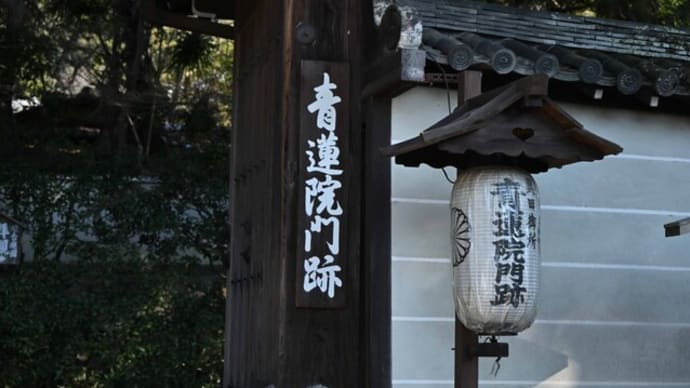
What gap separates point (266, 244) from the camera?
283 inches

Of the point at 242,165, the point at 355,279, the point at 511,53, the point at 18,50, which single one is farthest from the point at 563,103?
the point at 18,50

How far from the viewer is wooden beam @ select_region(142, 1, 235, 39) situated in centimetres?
980

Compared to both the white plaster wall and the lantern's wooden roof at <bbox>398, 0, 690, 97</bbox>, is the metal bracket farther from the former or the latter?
the lantern's wooden roof at <bbox>398, 0, 690, 97</bbox>

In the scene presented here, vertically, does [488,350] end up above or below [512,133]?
below

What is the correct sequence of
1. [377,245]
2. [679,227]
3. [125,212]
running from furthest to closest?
[125,212] → [377,245] → [679,227]

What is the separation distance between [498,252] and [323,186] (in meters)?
1.43

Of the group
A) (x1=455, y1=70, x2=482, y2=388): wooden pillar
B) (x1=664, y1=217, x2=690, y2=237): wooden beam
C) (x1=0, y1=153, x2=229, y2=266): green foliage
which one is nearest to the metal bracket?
(x1=455, y1=70, x2=482, y2=388): wooden pillar

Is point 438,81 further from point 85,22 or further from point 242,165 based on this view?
point 85,22

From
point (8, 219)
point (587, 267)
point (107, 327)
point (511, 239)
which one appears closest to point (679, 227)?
point (587, 267)

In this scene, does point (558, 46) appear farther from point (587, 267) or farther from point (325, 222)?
point (325, 222)

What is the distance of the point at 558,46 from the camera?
6.71 m

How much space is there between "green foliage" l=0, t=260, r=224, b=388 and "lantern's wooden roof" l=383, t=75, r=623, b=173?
23.1 feet

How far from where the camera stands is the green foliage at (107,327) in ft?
38.2

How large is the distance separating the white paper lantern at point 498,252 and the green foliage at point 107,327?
717 centimetres
